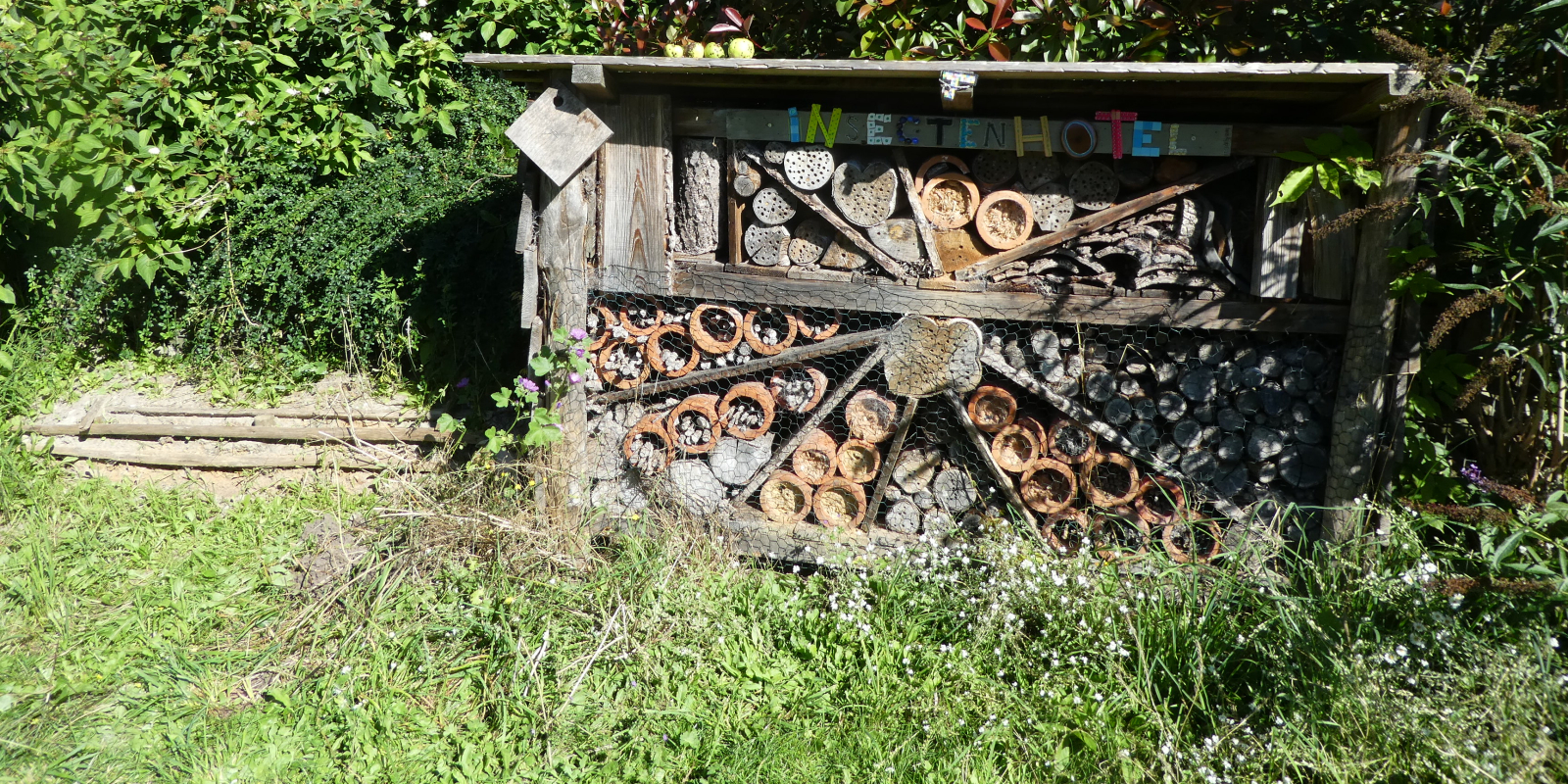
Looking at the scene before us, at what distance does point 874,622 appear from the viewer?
387cm

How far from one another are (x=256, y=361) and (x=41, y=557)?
170 cm

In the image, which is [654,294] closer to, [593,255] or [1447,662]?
[593,255]

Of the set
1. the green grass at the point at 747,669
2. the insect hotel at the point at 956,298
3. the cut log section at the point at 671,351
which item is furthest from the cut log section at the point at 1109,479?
the cut log section at the point at 671,351

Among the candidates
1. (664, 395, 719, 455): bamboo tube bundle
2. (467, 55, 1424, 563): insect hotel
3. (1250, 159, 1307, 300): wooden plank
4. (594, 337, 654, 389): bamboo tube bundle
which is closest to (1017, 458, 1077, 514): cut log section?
(467, 55, 1424, 563): insect hotel

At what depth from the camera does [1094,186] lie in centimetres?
388

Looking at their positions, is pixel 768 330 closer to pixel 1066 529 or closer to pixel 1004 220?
pixel 1004 220

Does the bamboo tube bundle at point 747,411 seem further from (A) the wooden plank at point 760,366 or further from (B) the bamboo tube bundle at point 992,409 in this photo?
(B) the bamboo tube bundle at point 992,409

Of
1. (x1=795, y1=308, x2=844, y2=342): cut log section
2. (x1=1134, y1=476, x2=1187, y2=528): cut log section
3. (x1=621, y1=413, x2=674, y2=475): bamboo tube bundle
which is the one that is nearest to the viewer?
(x1=1134, y1=476, x2=1187, y2=528): cut log section

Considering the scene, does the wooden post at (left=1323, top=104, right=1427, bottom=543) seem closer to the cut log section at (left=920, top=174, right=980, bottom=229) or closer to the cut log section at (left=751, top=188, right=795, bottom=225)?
the cut log section at (left=920, top=174, right=980, bottom=229)

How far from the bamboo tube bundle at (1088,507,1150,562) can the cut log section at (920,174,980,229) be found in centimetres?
138

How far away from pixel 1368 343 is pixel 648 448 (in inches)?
118

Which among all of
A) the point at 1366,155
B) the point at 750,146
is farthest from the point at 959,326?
the point at 1366,155

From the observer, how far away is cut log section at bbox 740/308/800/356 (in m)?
4.23

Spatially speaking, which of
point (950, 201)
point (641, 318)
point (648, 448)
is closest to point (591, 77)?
point (641, 318)
